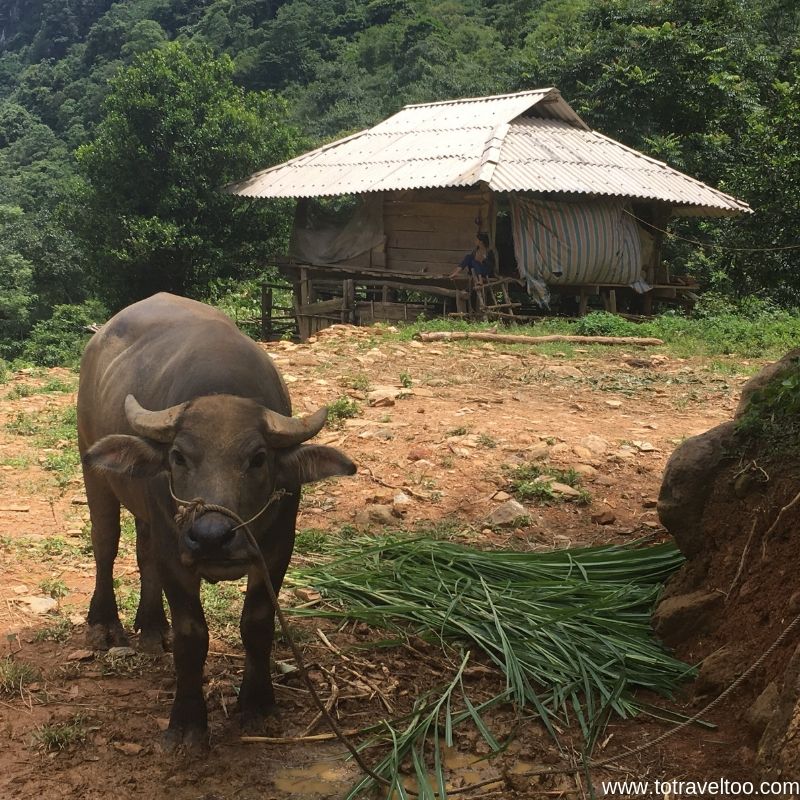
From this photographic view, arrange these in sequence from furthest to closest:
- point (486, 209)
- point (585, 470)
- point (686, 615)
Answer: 1. point (486, 209)
2. point (585, 470)
3. point (686, 615)

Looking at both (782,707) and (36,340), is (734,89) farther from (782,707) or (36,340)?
(782,707)

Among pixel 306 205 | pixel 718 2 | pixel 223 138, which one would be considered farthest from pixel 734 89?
pixel 223 138

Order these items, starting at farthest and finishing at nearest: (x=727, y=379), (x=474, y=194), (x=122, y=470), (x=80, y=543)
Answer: (x=474, y=194), (x=727, y=379), (x=80, y=543), (x=122, y=470)

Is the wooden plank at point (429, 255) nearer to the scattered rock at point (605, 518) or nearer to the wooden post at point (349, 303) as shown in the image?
the wooden post at point (349, 303)

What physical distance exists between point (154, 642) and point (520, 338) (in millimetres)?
8293

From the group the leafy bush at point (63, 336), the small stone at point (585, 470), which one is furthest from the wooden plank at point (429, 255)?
the small stone at point (585, 470)

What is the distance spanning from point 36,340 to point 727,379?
14819 millimetres

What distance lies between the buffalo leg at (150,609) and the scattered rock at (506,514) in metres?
2.12

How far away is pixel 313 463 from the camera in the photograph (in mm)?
3418

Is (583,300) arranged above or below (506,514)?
below

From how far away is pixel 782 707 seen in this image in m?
2.92

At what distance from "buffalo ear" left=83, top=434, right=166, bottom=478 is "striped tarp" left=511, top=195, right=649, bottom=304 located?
1266cm

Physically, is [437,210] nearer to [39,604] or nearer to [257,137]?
[257,137]

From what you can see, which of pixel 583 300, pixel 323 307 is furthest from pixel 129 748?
pixel 583 300
